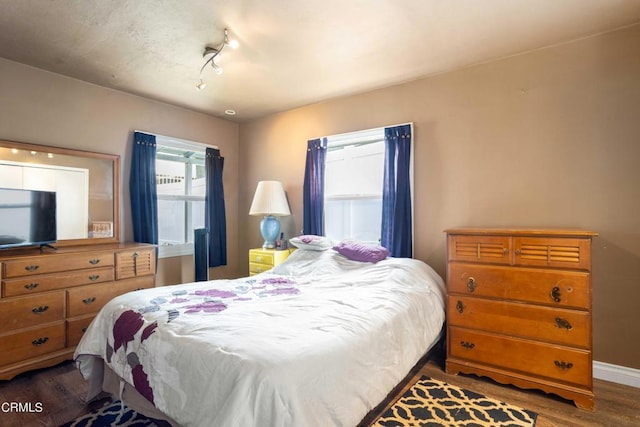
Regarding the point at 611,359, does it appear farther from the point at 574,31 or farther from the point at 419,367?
the point at 574,31

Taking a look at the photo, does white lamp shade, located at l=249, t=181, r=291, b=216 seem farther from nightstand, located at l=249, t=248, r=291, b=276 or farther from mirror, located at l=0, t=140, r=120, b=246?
mirror, located at l=0, t=140, r=120, b=246

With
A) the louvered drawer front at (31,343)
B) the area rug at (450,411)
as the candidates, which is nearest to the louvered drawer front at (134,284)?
the louvered drawer front at (31,343)

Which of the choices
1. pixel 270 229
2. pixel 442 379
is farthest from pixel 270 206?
pixel 442 379

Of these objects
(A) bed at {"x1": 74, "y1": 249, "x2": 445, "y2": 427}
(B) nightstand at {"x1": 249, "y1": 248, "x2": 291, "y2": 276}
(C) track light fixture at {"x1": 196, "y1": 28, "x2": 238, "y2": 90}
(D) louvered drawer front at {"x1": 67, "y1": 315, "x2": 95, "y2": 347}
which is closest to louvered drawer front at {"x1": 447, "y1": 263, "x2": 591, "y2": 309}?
(A) bed at {"x1": 74, "y1": 249, "x2": 445, "y2": 427}

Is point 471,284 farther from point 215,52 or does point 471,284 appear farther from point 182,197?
point 182,197

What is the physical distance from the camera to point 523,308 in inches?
85.4

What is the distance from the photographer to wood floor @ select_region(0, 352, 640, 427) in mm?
1885

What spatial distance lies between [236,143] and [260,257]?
6.05ft

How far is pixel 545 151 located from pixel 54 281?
4.09 meters

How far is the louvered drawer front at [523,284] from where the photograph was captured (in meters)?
2.02

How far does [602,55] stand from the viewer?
7.80 feet

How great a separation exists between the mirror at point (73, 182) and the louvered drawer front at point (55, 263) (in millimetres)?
457

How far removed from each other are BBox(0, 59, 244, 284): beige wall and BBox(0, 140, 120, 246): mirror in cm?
10

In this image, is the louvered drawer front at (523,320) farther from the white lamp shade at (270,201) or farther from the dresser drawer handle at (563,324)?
the white lamp shade at (270,201)
